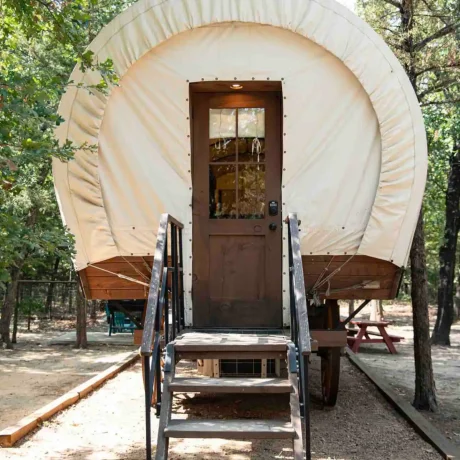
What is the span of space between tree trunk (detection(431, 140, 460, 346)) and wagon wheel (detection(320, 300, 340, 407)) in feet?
28.4

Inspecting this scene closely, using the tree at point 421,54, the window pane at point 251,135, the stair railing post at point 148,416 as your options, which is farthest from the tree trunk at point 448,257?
the stair railing post at point 148,416

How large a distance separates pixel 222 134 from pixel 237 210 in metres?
0.79

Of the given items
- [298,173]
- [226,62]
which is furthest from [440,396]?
[226,62]

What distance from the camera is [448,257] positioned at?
15.7 metres

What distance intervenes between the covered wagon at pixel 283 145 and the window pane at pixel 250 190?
17.0 inches

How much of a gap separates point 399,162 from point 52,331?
13996 mm

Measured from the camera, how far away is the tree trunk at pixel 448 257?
15.1 meters

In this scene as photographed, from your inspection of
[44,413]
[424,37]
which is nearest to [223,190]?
[44,413]

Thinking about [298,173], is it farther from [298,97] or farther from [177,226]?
[177,226]

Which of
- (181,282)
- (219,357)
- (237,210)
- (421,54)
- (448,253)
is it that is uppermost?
(421,54)

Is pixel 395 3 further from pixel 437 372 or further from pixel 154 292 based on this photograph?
pixel 154 292

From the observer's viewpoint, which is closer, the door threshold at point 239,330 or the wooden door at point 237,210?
the door threshold at point 239,330

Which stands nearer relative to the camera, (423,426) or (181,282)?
(423,426)

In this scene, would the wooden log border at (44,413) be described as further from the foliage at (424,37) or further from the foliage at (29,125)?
the foliage at (424,37)
